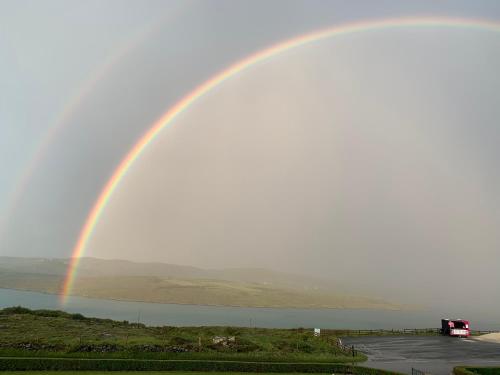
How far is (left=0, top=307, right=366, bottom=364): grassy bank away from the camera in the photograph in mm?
40531

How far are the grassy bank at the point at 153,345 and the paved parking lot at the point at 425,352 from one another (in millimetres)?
3902

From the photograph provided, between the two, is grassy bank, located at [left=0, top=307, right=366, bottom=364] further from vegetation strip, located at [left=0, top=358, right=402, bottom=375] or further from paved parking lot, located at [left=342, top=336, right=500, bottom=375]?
paved parking lot, located at [left=342, top=336, right=500, bottom=375]

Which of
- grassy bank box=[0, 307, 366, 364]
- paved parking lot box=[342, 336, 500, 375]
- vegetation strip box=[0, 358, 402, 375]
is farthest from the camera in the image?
paved parking lot box=[342, 336, 500, 375]

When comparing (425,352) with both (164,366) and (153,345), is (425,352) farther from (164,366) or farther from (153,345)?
(153,345)

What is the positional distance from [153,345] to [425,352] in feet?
112

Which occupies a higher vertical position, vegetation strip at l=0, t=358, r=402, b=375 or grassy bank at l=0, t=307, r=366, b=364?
grassy bank at l=0, t=307, r=366, b=364

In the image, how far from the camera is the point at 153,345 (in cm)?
4581

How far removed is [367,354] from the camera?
50156mm

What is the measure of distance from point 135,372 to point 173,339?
1440 centimetres

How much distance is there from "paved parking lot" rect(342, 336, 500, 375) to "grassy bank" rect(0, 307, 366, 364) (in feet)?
12.8

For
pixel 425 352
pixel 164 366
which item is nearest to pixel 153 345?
pixel 164 366

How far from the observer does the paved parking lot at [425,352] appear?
4229 centimetres

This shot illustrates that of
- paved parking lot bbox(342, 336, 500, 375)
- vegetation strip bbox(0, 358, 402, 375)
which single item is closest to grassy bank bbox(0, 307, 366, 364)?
vegetation strip bbox(0, 358, 402, 375)

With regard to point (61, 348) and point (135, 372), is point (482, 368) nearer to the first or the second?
point (135, 372)
